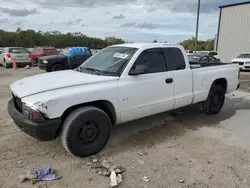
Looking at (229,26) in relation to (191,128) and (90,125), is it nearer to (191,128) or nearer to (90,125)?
(191,128)

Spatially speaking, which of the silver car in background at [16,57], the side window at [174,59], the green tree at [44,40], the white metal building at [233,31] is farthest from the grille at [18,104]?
the green tree at [44,40]

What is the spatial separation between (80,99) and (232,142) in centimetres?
287

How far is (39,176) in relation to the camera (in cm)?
305

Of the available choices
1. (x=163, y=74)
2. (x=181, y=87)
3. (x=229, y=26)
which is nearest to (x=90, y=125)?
(x=163, y=74)

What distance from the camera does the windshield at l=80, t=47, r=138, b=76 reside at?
3996 mm

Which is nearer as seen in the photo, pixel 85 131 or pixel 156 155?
pixel 85 131

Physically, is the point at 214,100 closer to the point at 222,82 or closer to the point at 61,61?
the point at 222,82

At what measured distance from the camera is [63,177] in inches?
121

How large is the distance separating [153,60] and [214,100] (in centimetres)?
233

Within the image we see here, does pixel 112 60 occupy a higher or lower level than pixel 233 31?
lower

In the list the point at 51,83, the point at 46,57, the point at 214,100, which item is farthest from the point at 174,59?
the point at 46,57

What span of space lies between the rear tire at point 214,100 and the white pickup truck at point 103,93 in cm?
40

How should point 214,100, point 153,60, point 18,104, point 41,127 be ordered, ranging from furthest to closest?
point 214,100 → point 153,60 → point 18,104 → point 41,127

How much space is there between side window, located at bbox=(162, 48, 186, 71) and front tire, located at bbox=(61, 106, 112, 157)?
1811 mm
